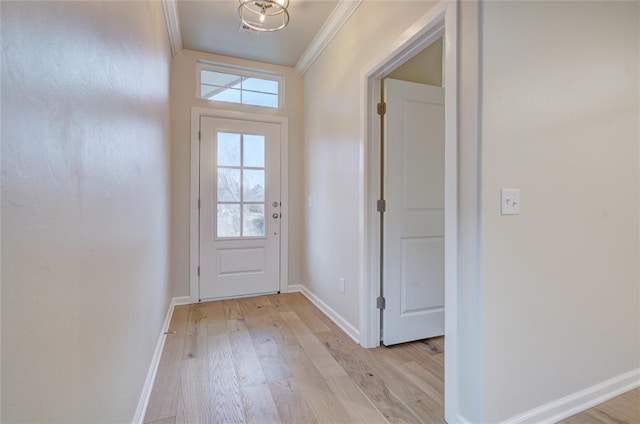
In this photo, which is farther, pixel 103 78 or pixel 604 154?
pixel 604 154

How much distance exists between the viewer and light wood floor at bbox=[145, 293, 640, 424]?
151 centimetres

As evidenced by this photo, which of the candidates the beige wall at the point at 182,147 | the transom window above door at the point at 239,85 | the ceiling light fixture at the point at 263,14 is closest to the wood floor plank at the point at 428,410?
the beige wall at the point at 182,147

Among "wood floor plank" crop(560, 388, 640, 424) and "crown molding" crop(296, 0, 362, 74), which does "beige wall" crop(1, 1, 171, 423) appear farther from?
"wood floor plank" crop(560, 388, 640, 424)

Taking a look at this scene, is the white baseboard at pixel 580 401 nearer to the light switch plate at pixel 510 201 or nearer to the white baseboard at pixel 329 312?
the light switch plate at pixel 510 201

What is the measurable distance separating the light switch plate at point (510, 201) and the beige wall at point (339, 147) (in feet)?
3.57

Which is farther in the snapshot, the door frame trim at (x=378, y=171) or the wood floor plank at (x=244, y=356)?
the wood floor plank at (x=244, y=356)

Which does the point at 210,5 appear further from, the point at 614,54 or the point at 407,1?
the point at 614,54

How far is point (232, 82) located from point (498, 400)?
356 centimetres

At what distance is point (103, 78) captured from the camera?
984 millimetres

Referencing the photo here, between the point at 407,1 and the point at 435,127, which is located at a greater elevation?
the point at 407,1

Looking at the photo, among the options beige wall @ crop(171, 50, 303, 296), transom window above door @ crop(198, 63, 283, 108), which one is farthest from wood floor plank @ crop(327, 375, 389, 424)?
transom window above door @ crop(198, 63, 283, 108)

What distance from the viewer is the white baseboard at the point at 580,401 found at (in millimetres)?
1435

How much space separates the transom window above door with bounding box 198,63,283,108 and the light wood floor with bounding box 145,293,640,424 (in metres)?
2.37

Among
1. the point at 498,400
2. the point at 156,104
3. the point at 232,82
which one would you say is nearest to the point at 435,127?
the point at 498,400
